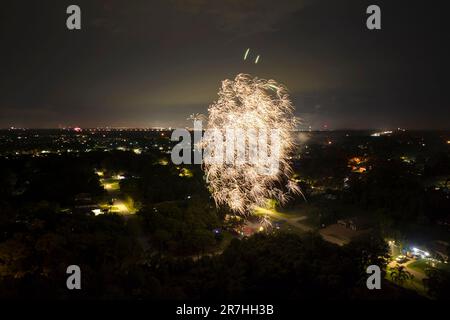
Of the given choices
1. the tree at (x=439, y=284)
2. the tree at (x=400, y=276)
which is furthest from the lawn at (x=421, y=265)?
the tree at (x=439, y=284)

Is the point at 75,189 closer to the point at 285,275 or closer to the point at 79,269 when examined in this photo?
the point at 79,269

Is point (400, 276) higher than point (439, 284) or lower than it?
lower

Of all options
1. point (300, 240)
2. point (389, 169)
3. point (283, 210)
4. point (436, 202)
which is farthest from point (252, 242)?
point (389, 169)

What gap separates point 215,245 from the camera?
1470 cm

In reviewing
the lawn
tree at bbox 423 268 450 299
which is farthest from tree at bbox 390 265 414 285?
the lawn

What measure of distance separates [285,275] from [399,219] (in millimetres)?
12655

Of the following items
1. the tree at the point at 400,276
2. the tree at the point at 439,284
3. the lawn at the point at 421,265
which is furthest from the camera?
the lawn at the point at 421,265

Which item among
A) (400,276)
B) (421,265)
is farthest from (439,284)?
(421,265)

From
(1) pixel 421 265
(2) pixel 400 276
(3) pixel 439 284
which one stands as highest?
(3) pixel 439 284

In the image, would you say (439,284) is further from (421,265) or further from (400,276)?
(421,265)

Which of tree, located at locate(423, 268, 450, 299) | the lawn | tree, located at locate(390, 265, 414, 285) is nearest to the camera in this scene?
tree, located at locate(423, 268, 450, 299)

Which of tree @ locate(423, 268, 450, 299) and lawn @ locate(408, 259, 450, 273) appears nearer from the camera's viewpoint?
tree @ locate(423, 268, 450, 299)

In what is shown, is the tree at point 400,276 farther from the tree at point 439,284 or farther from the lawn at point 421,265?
the lawn at point 421,265

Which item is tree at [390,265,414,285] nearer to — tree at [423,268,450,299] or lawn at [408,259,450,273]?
tree at [423,268,450,299]
